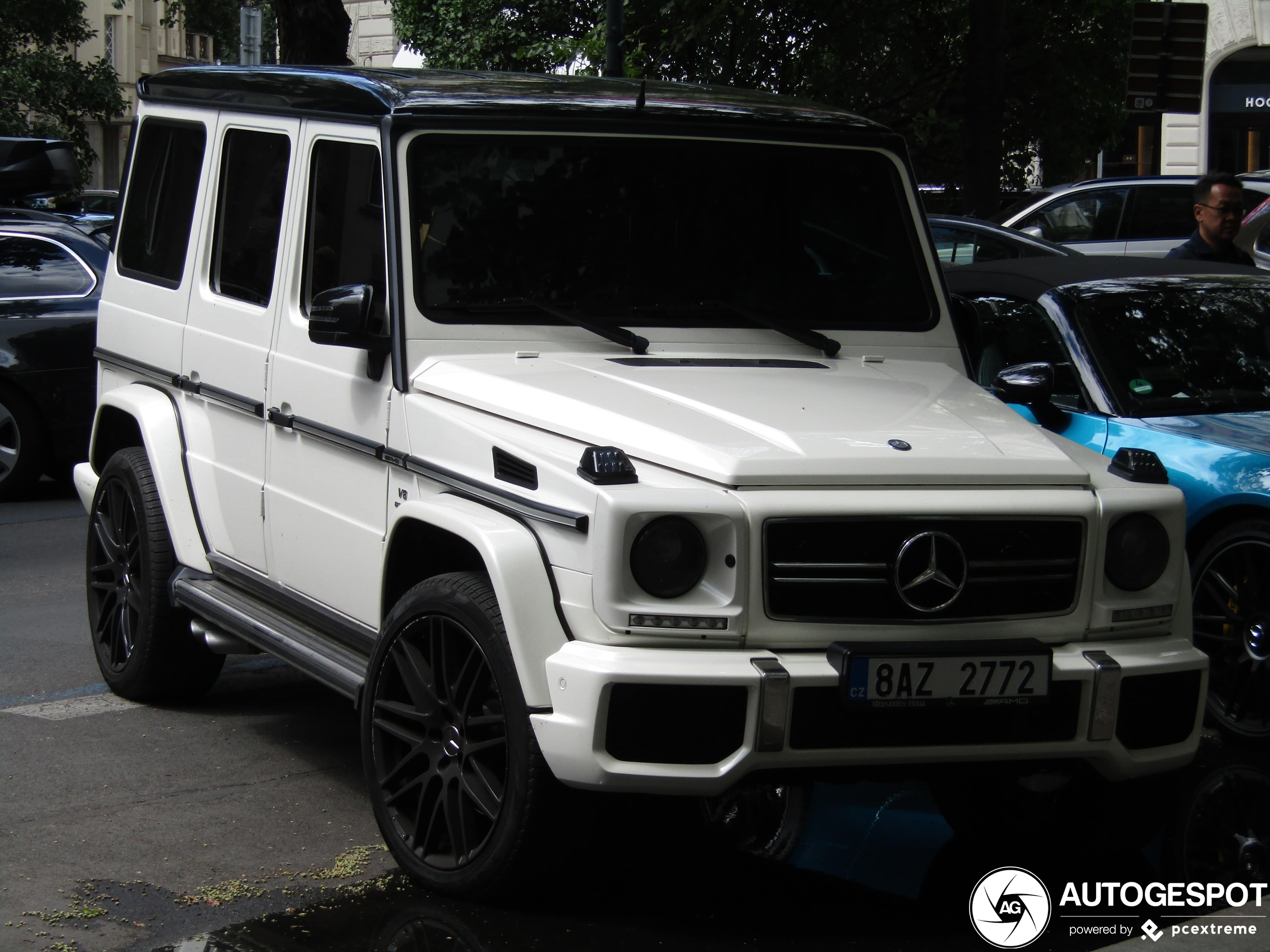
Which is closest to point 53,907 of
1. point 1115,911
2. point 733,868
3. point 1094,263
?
point 733,868

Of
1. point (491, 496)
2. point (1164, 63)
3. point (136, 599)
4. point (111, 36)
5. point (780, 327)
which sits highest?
point (111, 36)

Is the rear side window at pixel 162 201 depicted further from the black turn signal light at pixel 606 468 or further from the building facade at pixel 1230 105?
the building facade at pixel 1230 105

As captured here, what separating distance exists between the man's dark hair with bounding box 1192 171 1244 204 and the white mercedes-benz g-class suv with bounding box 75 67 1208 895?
162 inches

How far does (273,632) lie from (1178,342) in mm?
3651

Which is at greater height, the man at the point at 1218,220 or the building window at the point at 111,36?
the building window at the point at 111,36

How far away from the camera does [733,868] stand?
186 inches

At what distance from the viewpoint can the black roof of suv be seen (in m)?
5.12

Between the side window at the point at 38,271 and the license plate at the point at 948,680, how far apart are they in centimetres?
884

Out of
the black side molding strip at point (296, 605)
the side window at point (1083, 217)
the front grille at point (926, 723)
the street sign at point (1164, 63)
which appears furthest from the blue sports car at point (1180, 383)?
the side window at point (1083, 217)

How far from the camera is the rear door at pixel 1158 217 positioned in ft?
57.0

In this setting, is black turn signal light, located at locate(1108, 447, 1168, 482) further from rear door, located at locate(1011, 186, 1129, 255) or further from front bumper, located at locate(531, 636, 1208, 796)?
rear door, located at locate(1011, 186, 1129, 255)

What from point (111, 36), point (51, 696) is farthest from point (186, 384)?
point (111, 36)

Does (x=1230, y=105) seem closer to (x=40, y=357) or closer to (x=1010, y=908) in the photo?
(x=40, y=357)

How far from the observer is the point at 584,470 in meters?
3.96
